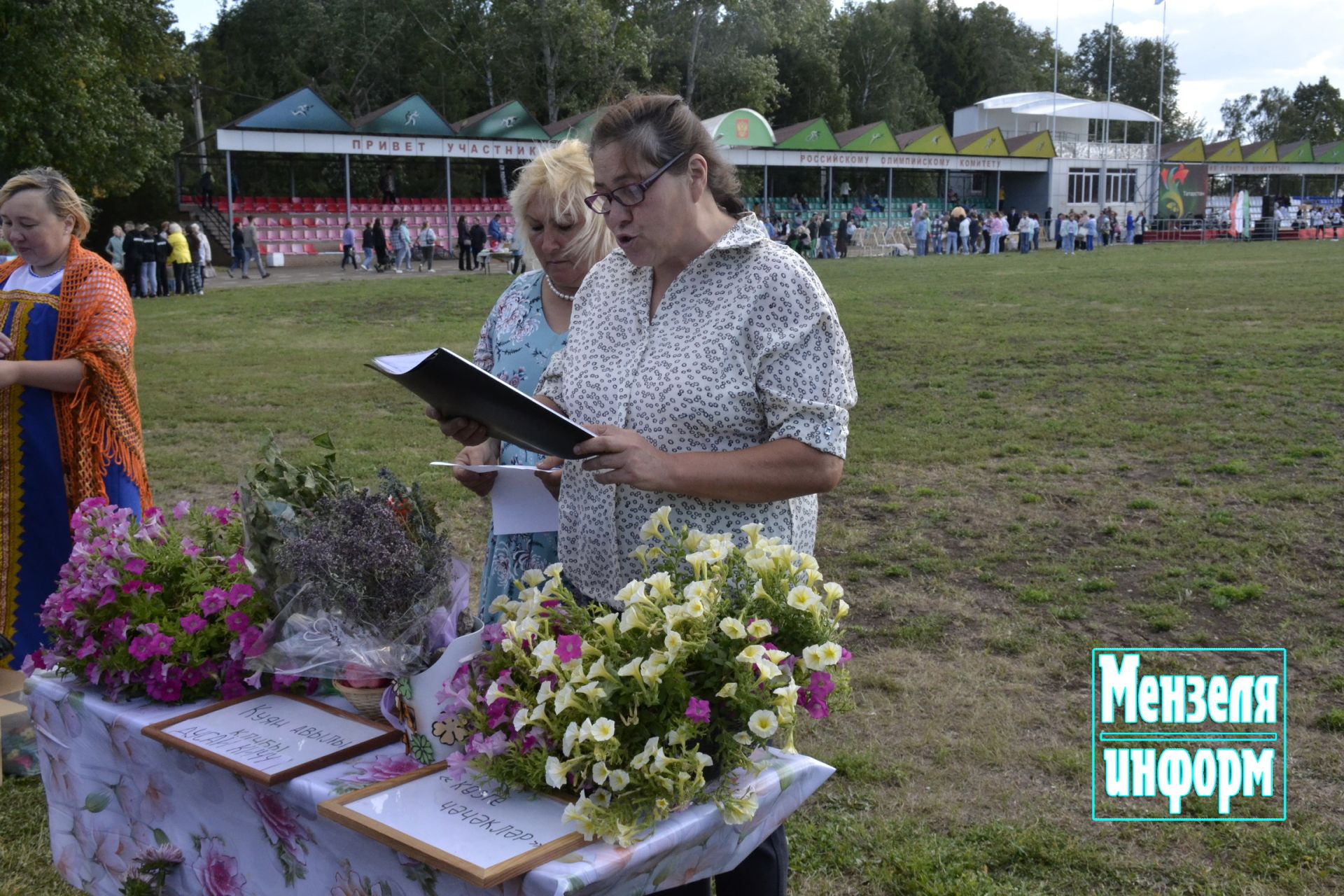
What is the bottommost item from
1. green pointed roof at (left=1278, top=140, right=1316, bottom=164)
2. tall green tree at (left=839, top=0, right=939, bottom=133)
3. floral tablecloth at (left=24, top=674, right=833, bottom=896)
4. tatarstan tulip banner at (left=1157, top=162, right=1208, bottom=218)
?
floral tablecloth at (left=24, top=674, right=833, bottom=896)

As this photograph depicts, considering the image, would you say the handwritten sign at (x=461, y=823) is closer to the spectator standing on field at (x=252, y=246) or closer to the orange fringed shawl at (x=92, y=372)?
the orange fringed shawl at (x=92, y=372)

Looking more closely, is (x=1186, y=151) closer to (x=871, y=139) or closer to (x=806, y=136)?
(x=871, y=139)

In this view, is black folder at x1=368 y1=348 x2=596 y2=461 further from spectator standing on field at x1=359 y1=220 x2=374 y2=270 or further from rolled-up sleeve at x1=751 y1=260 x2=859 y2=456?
spectator standing on field at x1=359 y1=220 x2=374 y2=270

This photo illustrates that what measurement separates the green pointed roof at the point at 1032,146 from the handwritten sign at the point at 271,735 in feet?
168

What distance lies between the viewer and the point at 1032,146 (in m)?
49.9

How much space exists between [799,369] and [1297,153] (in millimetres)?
66291

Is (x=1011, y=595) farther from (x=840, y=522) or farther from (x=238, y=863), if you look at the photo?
(x=238, y=863)

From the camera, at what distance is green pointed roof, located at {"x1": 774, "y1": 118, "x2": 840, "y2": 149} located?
41.8 metres

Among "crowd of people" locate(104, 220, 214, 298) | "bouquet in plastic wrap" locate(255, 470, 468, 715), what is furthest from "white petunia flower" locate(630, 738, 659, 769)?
"crowd of people" locate(104, 220, 214, 298)

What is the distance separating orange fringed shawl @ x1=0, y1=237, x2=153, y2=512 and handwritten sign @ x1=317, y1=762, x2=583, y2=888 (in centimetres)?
275

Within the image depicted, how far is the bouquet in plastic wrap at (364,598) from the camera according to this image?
2.02 meters

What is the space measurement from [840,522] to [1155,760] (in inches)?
122

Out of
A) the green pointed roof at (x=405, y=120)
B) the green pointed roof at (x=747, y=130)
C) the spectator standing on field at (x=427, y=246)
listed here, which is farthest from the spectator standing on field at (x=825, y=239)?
the spectator standing on field at (x=427, y=246)

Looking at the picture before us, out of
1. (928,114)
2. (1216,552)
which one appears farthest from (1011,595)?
(928,114)
